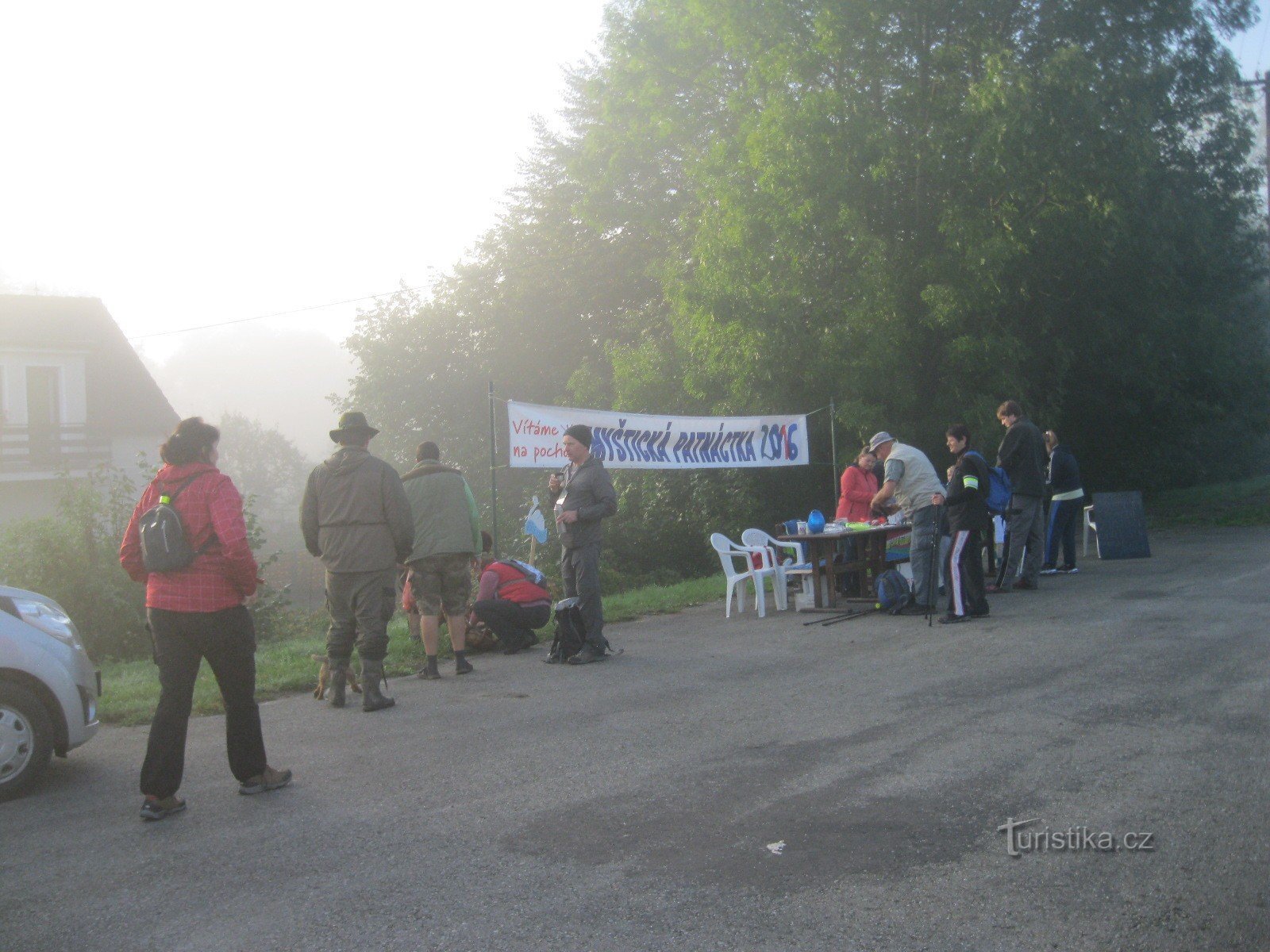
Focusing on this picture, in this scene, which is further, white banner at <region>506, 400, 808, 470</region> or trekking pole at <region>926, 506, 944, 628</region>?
white banner at <region>506, 400, 808, 470</region>

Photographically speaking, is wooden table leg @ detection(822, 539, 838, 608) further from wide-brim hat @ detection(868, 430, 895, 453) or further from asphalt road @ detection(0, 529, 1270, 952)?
asphalt road @ detection(0, 529, 1270, 952)

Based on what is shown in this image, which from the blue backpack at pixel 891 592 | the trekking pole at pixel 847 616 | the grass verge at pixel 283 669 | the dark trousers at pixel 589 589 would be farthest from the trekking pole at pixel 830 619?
the dark trousers at pixel 589 589

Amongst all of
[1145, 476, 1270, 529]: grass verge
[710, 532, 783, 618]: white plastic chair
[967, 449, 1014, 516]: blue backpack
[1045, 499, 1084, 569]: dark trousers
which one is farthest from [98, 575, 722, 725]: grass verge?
[1145, 476, 1270, 529]: grass verge

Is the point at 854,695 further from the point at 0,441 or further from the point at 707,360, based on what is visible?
the point at 0,441

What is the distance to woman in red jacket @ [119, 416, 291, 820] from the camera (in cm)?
537

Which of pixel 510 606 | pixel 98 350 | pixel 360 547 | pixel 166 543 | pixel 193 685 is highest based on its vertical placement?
pixel 98 350

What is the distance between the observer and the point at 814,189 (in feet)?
66.1

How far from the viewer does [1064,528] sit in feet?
48.2

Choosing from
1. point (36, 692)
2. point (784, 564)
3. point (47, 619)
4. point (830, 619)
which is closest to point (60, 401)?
point (784, 564)

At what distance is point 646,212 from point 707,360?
1005cm

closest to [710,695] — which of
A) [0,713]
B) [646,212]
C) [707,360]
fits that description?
[0,713]

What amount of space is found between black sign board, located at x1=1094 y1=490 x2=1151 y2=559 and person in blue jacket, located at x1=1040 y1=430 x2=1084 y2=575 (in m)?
1.91

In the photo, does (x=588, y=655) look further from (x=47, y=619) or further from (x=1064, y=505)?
(x=1064, y=505)

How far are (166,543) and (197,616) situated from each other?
1.27ft
